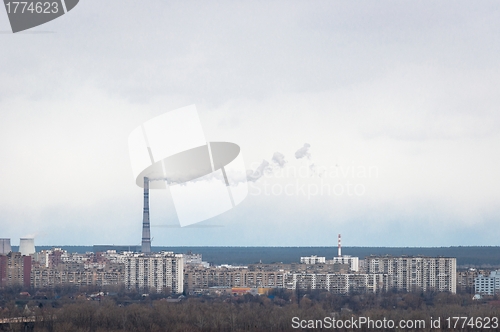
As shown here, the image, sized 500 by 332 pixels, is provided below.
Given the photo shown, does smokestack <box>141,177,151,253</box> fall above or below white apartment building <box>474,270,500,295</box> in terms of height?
above

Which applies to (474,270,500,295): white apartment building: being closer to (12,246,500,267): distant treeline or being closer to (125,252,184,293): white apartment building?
(125,252,184,293): white apartment building

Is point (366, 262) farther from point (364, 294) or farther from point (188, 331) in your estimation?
point (188, 331)

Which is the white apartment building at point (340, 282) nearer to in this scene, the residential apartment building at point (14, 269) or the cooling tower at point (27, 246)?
the residential apartment building at point (14, 269)

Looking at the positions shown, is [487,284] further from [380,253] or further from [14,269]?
[380,253]

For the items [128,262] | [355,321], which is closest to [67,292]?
[128,262]

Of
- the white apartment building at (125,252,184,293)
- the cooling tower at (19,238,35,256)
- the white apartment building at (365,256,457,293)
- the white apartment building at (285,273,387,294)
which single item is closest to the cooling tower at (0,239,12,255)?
the cooling tower at (19,238,35,256)

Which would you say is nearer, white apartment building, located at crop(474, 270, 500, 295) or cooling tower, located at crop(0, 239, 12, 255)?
white apartment building, located at crop(474, 270, 500, 295)
